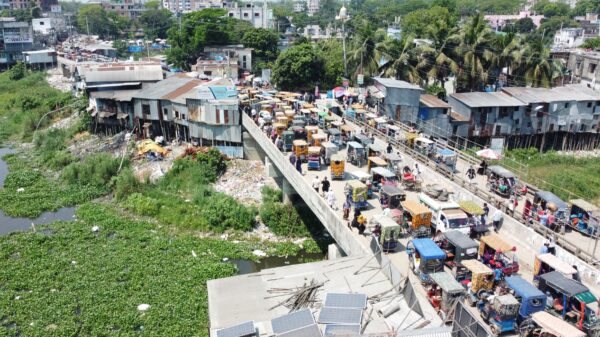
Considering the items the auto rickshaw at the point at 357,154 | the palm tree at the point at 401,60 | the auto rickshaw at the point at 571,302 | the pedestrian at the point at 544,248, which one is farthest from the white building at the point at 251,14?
the auto rickshaw at the point at 571,302

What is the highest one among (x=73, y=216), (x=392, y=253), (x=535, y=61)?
(x=535, y=61)

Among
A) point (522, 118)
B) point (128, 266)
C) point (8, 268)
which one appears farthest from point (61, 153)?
point (522, 118)

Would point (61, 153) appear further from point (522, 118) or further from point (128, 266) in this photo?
point (522, 118)

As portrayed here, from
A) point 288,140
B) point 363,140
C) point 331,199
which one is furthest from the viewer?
point 288,140

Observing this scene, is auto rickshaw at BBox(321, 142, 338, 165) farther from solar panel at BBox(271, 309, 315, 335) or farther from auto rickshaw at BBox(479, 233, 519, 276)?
solar panel at BBox(271, 309, 315, 335)

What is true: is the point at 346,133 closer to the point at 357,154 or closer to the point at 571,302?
the point at 357,154

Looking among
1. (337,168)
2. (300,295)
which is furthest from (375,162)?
(300,295)
